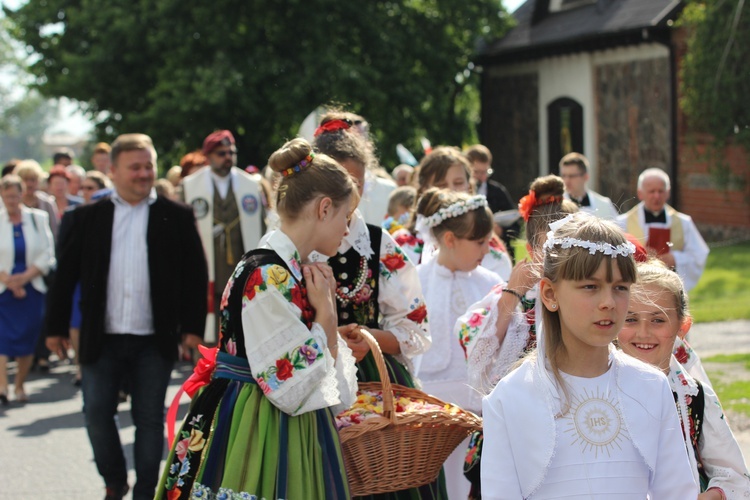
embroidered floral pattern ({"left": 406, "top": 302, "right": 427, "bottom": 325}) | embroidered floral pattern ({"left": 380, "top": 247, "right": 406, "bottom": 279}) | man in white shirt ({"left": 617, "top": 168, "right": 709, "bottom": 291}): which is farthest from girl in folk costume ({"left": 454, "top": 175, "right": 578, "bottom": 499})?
man in white shirt ({"left": 617, "top": 168, "right": 709, "bottom": 291})

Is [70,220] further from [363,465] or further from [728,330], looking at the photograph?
[728,330]

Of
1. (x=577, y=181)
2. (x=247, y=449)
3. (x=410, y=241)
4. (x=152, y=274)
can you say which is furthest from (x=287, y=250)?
(x=577, y=181)

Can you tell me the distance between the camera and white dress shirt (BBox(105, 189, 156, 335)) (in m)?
6.07

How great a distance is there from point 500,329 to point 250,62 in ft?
73.0

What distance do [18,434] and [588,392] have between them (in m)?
6.52

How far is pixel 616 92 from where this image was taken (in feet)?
82.5

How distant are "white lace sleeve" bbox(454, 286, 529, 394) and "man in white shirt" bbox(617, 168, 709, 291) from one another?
17.2 feet


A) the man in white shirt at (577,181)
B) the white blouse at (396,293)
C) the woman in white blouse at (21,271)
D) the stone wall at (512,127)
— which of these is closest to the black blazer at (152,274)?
the white blouse at (396,293)

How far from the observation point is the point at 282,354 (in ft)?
12.5

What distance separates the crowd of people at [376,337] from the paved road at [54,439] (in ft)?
3.44

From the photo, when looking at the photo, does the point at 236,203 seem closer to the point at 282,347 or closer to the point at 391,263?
the point at 391,263

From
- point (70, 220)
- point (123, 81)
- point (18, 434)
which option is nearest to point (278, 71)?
point (123, 81)

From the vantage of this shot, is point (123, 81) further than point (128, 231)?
Yes

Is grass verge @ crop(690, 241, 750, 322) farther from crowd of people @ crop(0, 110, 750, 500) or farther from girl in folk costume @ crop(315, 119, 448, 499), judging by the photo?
girl in folk costume @ crop(315, 119, 448, 499)
